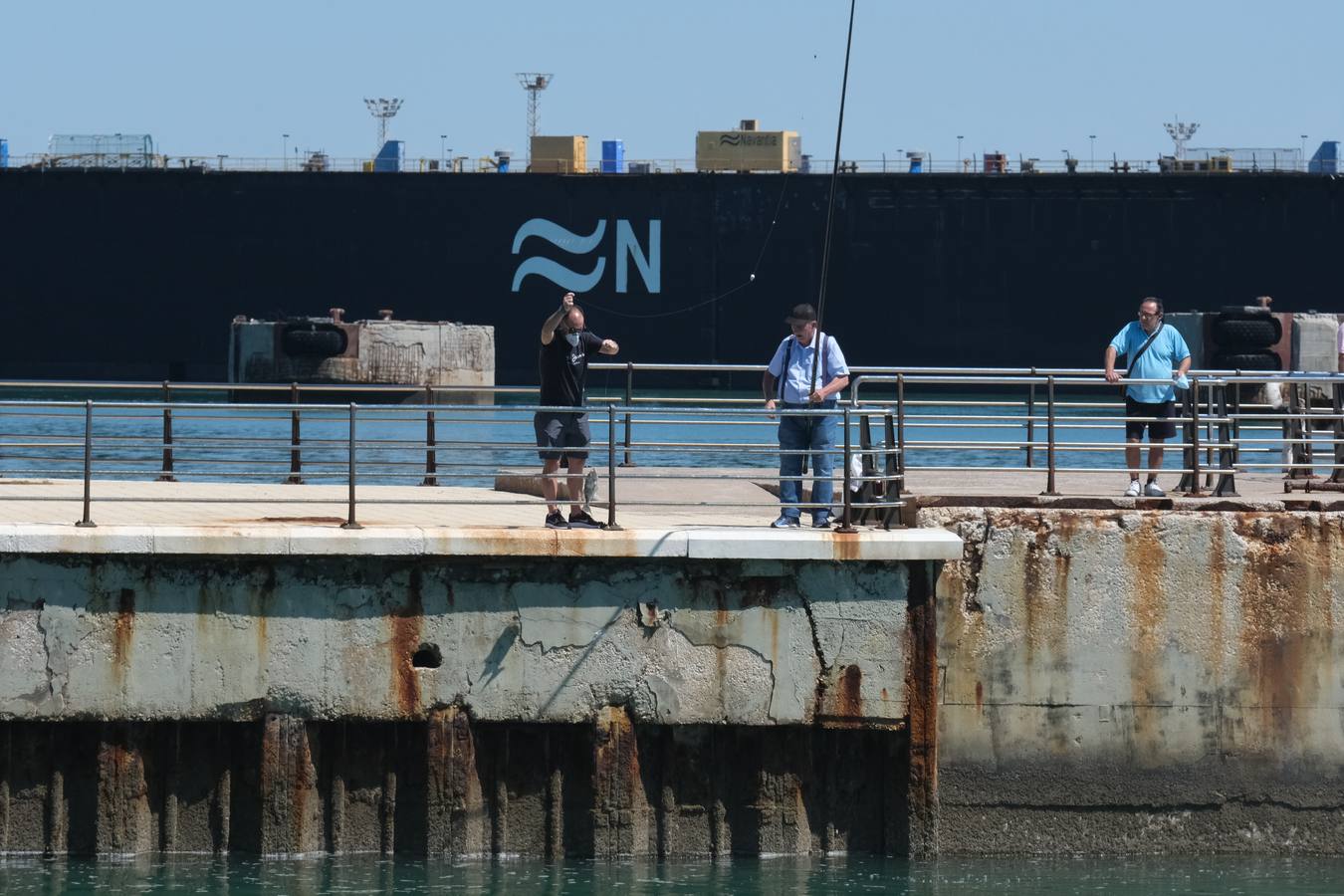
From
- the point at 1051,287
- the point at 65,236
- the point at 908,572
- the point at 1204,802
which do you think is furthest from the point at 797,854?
the point at 65,236

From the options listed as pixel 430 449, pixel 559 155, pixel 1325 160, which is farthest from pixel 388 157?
pixel 430 449

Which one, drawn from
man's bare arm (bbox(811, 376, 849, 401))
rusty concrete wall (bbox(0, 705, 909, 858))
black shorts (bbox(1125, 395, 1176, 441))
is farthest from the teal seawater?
black shorts (bbox(1125, 395, 1176, 441))

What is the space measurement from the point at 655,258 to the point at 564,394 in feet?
195

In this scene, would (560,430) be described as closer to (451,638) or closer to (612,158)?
(451,638)

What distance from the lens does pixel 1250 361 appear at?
51.5 meters

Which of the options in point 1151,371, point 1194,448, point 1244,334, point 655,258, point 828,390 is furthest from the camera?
point 655,258

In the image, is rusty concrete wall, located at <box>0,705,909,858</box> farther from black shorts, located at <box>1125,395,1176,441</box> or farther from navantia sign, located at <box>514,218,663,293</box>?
navantia sign, located at <box>514,218,663,293</box>

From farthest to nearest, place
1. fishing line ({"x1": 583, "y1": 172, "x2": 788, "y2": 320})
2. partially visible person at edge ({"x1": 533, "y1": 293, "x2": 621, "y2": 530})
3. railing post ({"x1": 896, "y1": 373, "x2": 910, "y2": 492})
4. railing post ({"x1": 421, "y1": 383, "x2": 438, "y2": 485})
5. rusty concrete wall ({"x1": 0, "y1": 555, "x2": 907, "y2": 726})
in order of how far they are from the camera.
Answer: fishing line ({"x1": 583, "y1": 172, "x2": 788, "y2": 320}) < railing post ({"x1": 421, "y1": 383, "x2": 438, "y2": 485}) < partially visible person at edge ({"x1": 533, "y1": 293, "x2": 621, "y2": 530}) < railing post ({"x1": 896, "y1": 373, "x2": 910, "y2": 492}) < rusty concrete wall ({"x1": 0, "y1": 555, "x2": 907, "y2": 726})

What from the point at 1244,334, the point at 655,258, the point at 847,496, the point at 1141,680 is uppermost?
the point at 655,258

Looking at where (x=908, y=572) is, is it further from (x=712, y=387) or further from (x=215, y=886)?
(x=712, y=387)

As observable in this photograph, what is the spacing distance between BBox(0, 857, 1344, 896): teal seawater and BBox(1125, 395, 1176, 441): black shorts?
329cm

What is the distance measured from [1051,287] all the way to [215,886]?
6152cm

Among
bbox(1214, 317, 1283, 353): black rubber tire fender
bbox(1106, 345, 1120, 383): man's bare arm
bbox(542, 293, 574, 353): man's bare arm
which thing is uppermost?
bbox(1214, 317, 1283, 353): black rubber tire fender

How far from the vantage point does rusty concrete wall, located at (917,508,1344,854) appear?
1173cm
